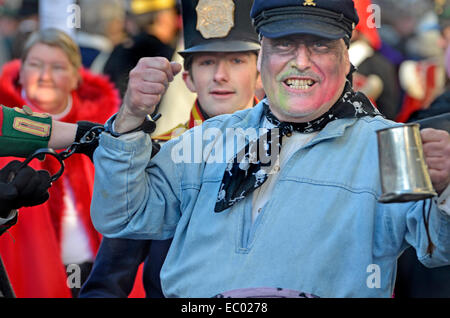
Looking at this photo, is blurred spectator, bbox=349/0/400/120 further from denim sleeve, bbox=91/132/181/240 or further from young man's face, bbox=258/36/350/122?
denim sleeve, bbox=91/132/181/240

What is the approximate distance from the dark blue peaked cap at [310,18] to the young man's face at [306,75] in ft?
0.24

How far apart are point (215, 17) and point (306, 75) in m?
1.29

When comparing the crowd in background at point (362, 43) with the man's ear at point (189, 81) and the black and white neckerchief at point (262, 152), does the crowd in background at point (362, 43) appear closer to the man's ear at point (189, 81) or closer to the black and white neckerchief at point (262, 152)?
the man's ear at point (189, 81)

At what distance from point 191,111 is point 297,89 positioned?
4.56ft

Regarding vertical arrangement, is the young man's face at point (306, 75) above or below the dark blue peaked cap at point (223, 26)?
below

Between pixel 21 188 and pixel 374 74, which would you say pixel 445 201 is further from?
pixel 374 74

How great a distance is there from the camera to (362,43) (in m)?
6.09

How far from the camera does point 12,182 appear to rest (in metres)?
3.02

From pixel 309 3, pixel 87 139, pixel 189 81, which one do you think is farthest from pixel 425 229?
pixel 189 81

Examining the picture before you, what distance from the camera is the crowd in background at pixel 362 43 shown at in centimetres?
606

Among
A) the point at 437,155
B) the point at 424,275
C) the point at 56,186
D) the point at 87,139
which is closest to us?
the point at 437,155

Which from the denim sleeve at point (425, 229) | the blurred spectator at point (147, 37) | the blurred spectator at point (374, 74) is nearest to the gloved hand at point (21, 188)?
the denim sleeve at point (425, 229)

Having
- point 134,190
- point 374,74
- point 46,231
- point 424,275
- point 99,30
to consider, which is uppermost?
point 99,30
